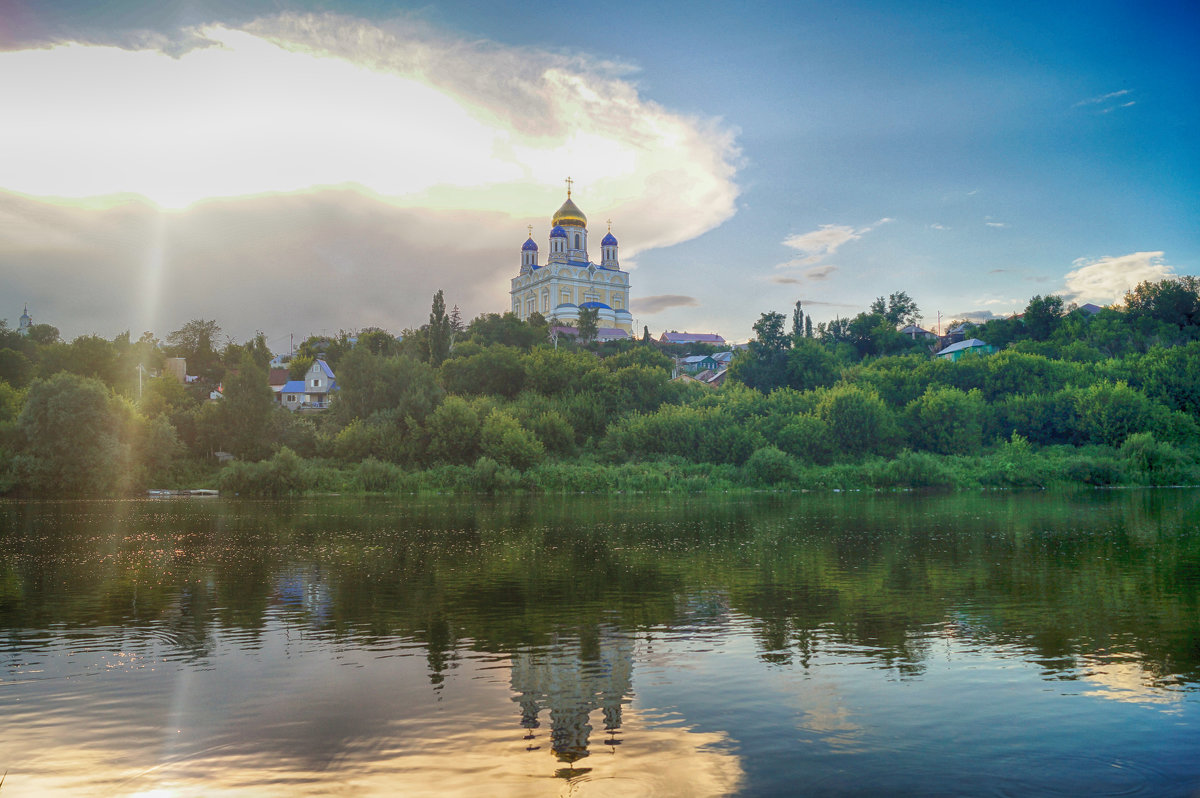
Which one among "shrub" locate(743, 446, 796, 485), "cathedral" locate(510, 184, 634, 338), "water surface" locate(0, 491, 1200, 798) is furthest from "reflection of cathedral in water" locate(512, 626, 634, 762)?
"cathedral" locate(510, 184, 634, 338)

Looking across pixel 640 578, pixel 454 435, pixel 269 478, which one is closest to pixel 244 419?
pixel 269 478

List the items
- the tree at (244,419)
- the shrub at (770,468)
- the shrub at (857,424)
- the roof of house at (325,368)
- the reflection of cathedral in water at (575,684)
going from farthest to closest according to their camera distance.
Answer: the roof of house at (325,368) < the shrub at (857,424) < the tree at (244,419) < the shrub at (770,468) < the reflection of cathedral in water at (575,684)

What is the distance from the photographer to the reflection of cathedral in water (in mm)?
9023

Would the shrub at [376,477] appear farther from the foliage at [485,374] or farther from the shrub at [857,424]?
the shrub at [857,424]

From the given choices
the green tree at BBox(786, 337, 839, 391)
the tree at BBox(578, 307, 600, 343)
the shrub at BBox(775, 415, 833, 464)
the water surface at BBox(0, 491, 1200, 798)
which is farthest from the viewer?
the tree at BBox(578, 307, 600, 343)

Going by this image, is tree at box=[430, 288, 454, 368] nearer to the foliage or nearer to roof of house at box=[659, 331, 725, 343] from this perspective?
the foliage

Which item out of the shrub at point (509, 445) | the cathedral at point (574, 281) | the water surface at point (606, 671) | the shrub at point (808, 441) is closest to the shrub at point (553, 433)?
the shrub at point (509, 445)

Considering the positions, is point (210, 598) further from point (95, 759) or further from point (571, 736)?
point (571, 736)

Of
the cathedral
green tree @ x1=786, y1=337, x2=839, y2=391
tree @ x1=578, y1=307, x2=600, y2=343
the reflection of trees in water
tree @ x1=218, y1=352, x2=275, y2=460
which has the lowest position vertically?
the reflection of trees in water

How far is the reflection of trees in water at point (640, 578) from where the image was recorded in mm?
13812

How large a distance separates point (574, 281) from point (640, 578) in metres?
140

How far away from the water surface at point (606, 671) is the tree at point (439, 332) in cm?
5604

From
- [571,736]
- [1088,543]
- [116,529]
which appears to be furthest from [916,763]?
[116,529]

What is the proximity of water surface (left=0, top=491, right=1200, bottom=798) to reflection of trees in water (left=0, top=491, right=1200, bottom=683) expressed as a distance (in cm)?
12
